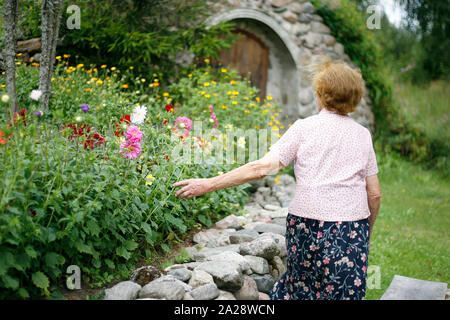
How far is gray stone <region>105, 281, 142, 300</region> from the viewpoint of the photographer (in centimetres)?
214

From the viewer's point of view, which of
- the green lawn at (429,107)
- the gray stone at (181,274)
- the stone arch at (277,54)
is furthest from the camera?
the green lawn at (429,107)

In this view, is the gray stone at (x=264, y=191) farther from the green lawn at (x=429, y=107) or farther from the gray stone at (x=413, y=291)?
the green lawn at (x=429, y=107)

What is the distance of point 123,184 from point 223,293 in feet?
2.79

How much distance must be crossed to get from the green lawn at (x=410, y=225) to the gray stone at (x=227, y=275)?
1419 millimetres

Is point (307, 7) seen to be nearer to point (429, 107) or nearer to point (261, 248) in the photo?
point (429, 107)

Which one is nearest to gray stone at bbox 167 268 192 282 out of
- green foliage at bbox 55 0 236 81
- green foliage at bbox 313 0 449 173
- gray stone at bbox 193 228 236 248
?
gray stone at bbox 193 228 236 248

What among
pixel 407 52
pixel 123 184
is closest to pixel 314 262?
pixel 123 184

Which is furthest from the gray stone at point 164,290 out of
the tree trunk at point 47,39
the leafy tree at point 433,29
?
the leafy tree at point 433,29

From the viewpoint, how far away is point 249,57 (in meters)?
7.15

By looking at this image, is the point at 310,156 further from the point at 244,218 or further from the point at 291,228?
the point at 244,218

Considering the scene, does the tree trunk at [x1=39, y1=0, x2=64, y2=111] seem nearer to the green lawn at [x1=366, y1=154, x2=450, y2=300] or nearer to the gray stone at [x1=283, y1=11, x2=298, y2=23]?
the green lawn at [x1=366, y1=154, x2=450, y2=300]

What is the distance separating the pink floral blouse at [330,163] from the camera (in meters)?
2.06

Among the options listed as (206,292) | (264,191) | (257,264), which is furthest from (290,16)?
(206,292)

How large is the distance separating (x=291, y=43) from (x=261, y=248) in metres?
4.95
